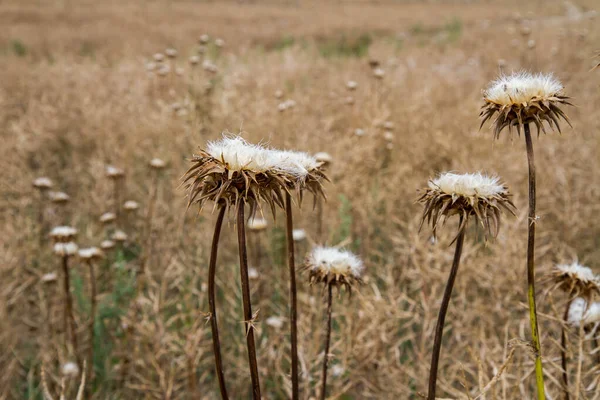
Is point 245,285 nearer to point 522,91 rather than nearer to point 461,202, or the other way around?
point 461,202

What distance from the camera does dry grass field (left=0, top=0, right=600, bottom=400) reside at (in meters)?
2.48

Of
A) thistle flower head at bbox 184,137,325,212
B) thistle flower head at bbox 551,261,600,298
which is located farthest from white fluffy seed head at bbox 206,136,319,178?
thistle flower head at bbox 551,261,600,298

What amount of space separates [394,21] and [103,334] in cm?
2162

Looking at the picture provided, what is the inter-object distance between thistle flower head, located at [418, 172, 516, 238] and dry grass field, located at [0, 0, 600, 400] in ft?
0.31

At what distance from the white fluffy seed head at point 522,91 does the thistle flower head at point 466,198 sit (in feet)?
0.58

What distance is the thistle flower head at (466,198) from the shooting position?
1144mm

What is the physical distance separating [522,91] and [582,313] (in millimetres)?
951

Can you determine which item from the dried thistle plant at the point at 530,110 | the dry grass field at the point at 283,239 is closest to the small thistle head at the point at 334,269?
the dry grass field at the point at 283,239

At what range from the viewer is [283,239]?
12.4 ft

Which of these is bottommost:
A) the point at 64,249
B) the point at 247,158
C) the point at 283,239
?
the point at 283,239

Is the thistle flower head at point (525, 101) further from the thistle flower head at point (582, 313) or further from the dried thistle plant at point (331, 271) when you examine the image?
the thistle flower head at point (582, 313)

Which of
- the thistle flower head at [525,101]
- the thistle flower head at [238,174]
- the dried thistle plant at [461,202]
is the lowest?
the dried thistle plant at [461,202]

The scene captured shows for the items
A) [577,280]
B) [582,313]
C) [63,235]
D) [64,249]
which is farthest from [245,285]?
[63,235]

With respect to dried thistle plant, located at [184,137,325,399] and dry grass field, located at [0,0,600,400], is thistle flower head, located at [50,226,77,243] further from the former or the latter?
dried thistle plant, located at [184,137,325,399]
